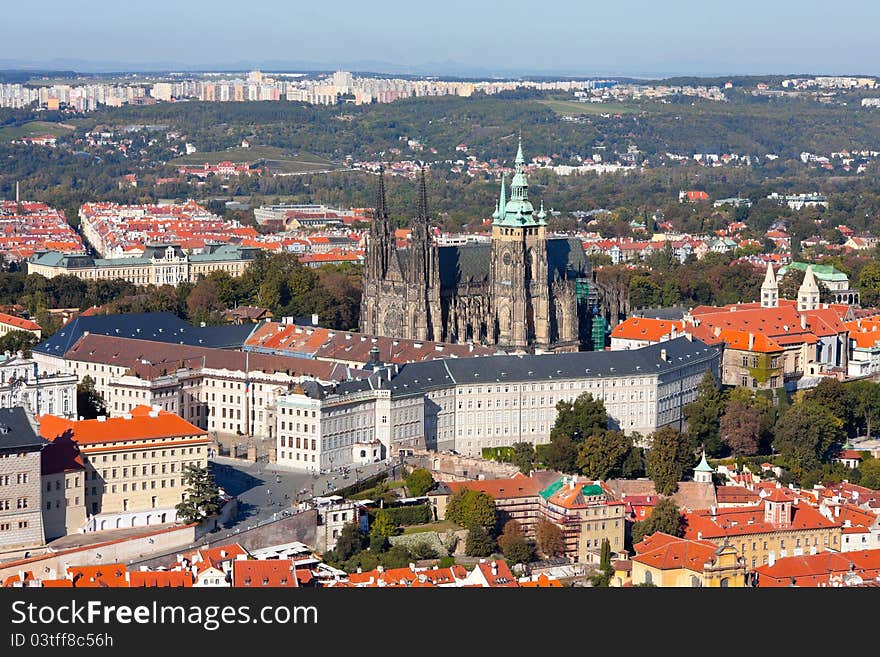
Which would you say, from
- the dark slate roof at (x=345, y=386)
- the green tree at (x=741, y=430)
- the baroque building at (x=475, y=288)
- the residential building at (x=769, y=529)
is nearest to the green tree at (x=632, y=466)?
the residential building at (x=769, y=529)

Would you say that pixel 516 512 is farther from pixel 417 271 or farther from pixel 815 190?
pixel 815 190

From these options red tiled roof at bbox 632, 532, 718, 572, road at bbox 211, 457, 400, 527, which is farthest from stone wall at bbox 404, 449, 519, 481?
red tiled roof at bbox 632, 532, 718, 572

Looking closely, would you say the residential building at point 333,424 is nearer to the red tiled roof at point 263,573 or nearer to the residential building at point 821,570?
the red tiled roof at point 263,573

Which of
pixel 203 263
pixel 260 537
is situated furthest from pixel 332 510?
pixel 203 263

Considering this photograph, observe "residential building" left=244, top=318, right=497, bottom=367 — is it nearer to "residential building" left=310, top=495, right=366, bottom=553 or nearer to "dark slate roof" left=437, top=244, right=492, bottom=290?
"dark slate roof" left=437, top=244, right=492, bottom=290

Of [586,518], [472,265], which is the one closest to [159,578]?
[586,518]
